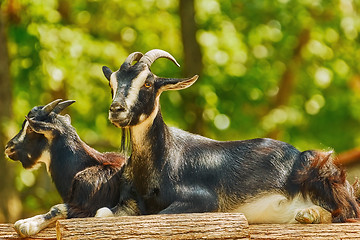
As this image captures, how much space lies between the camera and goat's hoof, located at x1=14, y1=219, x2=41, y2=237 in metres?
5.70

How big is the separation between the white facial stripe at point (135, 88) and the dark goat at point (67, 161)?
88cm

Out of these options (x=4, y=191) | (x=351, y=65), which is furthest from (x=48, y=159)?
(x=351, y=65)

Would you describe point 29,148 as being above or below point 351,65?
above

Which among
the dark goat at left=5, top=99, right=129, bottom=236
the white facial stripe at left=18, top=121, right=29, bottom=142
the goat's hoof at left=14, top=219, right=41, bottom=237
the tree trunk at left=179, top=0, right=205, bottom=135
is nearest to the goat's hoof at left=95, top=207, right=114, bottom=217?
the dark goat at left=5, top=99, right=129, bottom=236

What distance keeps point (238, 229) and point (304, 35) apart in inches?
469

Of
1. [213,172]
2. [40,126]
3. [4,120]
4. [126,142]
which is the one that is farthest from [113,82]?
[4,120]

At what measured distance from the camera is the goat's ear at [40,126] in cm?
615

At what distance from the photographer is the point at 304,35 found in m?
16.9

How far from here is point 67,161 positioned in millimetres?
6281

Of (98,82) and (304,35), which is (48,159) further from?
(304,35)

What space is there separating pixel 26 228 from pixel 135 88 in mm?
1307

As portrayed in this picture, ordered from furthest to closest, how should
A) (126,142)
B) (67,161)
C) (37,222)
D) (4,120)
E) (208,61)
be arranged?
(208,61)
(4,120)
(67,161)
(126,142)
(37,222)

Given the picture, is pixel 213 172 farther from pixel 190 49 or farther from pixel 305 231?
pixel 190 49

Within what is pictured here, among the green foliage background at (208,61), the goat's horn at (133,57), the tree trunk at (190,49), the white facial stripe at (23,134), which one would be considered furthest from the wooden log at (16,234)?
the tree trunk at (190,49)
